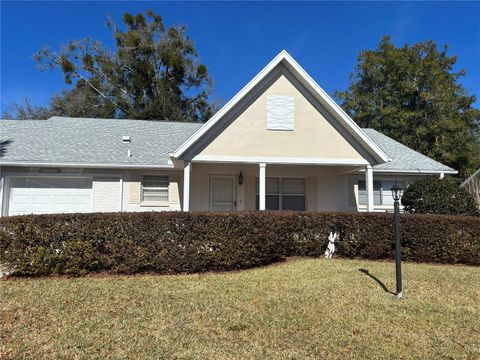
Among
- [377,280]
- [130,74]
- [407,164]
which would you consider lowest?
[377,280]

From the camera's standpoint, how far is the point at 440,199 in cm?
1179

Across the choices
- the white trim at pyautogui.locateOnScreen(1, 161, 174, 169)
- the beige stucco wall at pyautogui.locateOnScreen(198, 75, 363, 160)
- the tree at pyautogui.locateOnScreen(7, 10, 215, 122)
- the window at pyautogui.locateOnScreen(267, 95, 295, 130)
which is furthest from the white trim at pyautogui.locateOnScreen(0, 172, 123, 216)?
the tree at pyautogui.locateOnScreen(7, 10, 215, 122)

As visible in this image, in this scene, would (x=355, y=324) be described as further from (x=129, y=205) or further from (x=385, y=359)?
(x=129, y=205)

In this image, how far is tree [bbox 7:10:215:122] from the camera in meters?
31.0

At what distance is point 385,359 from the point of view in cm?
432

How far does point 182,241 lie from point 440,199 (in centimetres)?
855

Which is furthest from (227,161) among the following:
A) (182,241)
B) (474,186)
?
(474,186)

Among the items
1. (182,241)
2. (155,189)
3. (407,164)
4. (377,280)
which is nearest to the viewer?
(377,280)

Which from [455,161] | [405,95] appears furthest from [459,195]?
[405,95]

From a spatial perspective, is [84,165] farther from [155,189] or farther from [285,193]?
[285,193]

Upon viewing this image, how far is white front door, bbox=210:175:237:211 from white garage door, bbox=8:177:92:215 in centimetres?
472

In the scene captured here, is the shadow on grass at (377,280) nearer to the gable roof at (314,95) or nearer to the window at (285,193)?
the gable roof at (314,95)

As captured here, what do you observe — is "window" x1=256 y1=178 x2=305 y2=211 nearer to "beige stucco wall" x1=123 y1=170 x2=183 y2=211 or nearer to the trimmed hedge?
"beige stucco wall" x1=123 y1=170 x2=183 y2=211

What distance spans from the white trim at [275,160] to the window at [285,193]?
264cm
